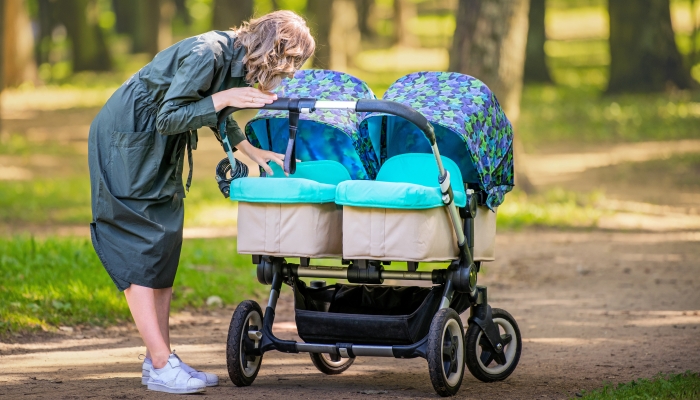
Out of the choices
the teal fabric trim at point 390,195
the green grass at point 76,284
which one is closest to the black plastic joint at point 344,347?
the teal fabric trim at point 390,195

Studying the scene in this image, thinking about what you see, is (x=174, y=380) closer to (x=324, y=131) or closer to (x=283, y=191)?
(x=283, y=191)

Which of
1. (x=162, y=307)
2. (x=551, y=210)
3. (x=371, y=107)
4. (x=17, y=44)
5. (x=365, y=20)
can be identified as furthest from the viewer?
(x=365, y=20)

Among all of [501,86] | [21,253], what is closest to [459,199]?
[21,253]

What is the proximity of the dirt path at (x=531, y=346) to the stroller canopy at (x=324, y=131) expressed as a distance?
4.01 ft

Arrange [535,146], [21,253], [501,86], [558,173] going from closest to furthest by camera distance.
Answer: [21,253] < [501,86] < [558,173] < [535,146]

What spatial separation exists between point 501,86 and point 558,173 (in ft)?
13.0

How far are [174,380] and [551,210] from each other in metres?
7.69

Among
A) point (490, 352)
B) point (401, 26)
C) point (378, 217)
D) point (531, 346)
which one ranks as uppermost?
point (378, 217)

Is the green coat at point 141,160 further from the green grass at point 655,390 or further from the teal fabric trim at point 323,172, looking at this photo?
the green grass at point 655,390

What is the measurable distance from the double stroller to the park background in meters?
0.68

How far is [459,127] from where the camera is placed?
4.91 metres

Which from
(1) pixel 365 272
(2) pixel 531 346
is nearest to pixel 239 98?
(1) pixel 365 272

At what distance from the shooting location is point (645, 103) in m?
21.6

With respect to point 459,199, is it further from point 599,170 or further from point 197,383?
point 599,170
